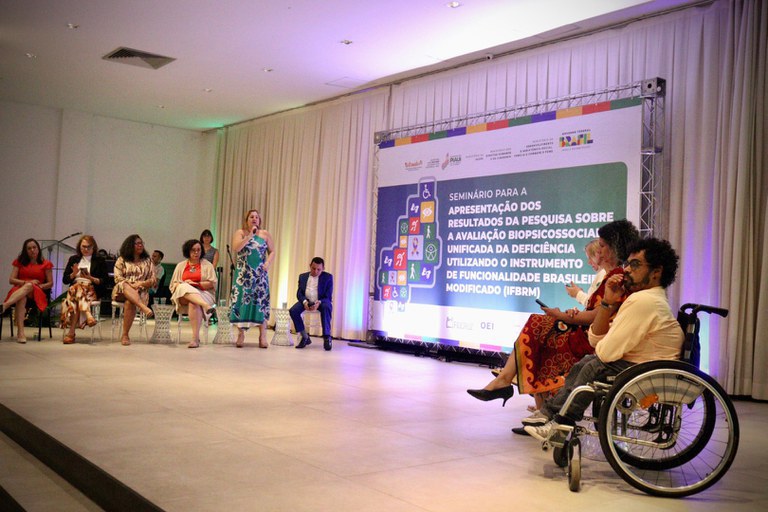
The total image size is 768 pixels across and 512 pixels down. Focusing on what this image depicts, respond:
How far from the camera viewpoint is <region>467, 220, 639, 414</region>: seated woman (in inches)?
149

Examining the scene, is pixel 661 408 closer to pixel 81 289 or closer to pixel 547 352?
pixel 547 352

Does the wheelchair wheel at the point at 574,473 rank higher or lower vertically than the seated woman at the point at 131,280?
lower

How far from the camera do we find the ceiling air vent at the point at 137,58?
27.5ft

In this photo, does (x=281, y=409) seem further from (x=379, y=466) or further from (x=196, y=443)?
(x=379, y=466)

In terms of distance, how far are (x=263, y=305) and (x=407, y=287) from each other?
1611mm

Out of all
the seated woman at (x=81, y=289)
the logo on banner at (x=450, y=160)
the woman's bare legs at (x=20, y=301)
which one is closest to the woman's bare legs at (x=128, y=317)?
the seated woman at (x=81, y=289)

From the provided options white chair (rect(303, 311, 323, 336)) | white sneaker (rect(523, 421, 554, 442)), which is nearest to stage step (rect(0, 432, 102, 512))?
white sneaker (rect(523, 421, 554, 442))

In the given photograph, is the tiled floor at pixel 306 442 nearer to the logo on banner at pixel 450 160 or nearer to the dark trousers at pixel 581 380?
the dark trousers at pixel 581 380

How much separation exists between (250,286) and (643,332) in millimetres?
5397

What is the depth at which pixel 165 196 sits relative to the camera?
42.2 feet

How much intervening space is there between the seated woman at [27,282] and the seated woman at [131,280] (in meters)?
0.68

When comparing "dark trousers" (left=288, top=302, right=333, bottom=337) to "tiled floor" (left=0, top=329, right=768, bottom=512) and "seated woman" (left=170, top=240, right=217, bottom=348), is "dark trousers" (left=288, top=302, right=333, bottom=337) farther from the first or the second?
"tiled floor" (left=0, top=329, right=768, bottom=512)

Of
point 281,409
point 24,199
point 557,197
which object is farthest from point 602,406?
point 24,199

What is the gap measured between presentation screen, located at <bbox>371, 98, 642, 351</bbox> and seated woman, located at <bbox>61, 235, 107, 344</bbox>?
10.2 ft
